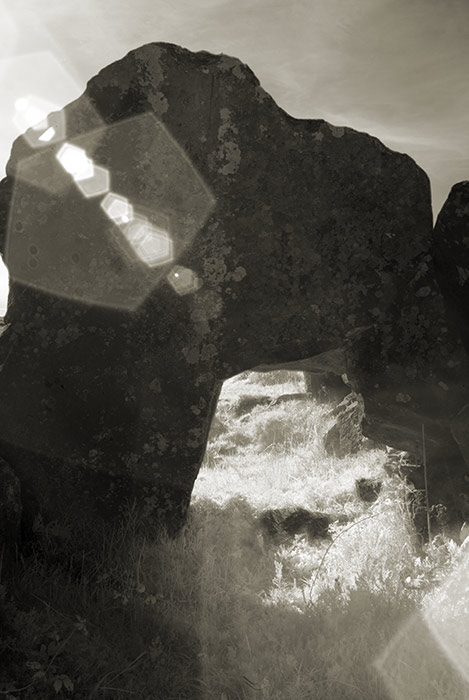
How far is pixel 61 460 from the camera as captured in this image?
452 cm

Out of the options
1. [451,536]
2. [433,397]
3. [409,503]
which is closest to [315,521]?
[409,503]

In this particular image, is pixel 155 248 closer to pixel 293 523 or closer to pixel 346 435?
pixel 293 523

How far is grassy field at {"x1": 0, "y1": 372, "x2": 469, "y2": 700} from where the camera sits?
127 inches

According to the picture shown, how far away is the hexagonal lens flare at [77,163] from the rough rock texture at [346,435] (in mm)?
4261

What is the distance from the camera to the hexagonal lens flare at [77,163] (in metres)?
4.73

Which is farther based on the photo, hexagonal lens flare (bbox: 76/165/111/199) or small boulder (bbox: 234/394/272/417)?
small boulder (bbox: 234/394/272/417)

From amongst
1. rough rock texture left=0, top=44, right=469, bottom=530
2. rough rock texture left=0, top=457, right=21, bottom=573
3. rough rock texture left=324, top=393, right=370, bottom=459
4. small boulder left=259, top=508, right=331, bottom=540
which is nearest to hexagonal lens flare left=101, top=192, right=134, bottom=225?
rough rock texture left=0, top=44, right=469, bottom=530

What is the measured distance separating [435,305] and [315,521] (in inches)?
85.7

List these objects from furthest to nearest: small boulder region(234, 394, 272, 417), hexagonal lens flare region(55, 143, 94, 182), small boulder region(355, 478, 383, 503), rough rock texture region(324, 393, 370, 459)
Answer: small boulder region(234, 394, 272, 417), rough rock texture region(324, 393, 370, 459), small boulder region(355, 478, 383, 503), hexagonal lens flare region(55, 143, 94, 182)

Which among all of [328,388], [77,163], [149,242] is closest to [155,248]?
[149,242]

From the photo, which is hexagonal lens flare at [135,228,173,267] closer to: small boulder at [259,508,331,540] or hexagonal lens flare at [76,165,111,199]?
hexagonal lens flare at [76,165,111,199]

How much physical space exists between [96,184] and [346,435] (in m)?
4.41

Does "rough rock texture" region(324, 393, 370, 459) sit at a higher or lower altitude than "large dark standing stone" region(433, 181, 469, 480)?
lower

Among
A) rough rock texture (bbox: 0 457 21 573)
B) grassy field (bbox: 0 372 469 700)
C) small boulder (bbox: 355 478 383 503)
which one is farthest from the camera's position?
small boulder (bbox: 355 478 383 503)
